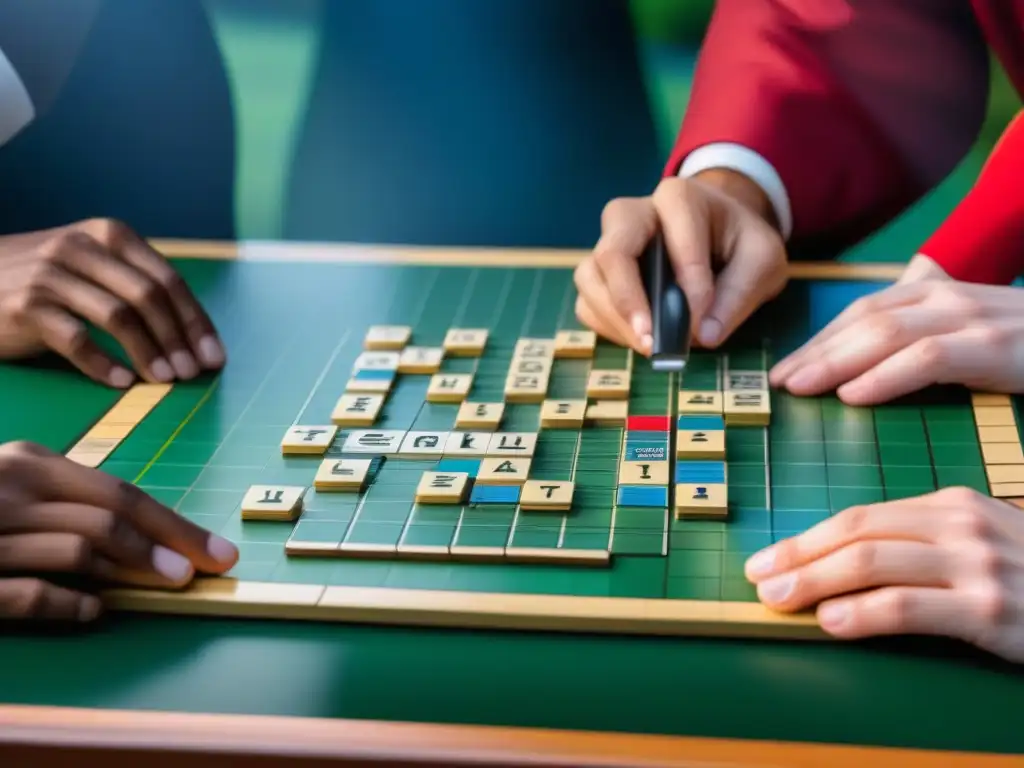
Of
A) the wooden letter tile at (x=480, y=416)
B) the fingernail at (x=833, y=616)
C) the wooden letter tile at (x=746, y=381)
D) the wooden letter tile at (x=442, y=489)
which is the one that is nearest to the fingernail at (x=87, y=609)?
the wooden letter tile at (x=442, y=489)

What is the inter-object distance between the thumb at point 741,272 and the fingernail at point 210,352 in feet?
1.52

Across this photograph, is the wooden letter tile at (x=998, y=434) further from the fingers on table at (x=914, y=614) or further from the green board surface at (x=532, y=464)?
the fingers on table at (x=914, y=614)

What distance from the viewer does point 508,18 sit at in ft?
4.90

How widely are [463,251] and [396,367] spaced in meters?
0.35

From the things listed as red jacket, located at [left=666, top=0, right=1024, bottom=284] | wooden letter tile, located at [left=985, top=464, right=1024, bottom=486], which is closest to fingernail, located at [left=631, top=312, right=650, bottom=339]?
wooden letter tile, located at [left=985, top=464, right=1024, bottom=486]

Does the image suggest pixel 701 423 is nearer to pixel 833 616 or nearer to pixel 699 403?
pixel 699 403

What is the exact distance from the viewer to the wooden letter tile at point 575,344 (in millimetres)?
1116

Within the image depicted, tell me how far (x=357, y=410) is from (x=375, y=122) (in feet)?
2.25

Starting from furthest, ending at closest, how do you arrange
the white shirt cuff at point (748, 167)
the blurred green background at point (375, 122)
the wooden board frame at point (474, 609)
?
the blurred green background at point (375, 122), the white shirt cuff at point (748, 167), the wooden board frame at point (474, 609)

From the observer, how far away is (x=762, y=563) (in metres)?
0.74

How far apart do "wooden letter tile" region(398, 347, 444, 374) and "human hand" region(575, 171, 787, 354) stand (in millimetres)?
159

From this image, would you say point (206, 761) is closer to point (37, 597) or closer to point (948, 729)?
point (37, 597)

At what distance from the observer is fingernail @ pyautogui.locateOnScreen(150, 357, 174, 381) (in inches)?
42.9

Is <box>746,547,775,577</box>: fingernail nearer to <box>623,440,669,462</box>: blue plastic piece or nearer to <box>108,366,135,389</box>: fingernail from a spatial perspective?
<box>623,440,669,462</box>: blue plastic piece
